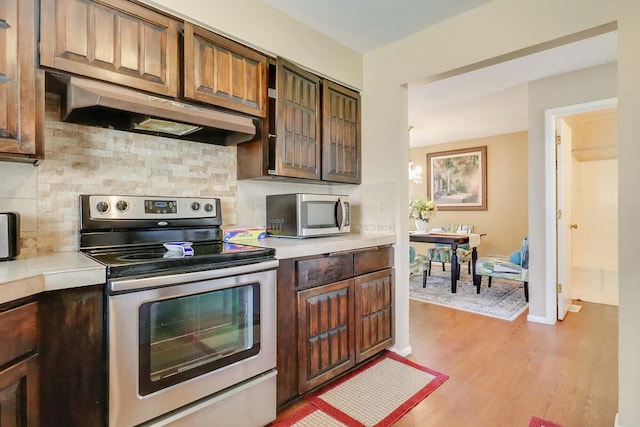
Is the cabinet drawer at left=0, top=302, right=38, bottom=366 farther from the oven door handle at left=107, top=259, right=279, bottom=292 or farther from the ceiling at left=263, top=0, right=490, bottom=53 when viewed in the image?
the ceiling at left=263, top=0, right=490, bottom=53

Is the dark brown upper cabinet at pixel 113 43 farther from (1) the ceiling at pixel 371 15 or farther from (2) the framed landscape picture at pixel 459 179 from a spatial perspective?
(2) the framed landscape picture at pixel 459 179

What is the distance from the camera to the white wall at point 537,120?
1552mm

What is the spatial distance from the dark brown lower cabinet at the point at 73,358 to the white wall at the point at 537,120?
6.29 feet

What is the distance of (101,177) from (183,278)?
0.82 meters

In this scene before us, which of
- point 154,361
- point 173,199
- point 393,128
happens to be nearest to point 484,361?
A: point 393,128

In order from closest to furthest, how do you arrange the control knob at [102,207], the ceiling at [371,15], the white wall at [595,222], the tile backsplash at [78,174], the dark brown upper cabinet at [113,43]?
1. the dark brown upper cabinet at [113,43]
2. the tile backsplash at [78,174]
3. the control knob at [102,207]
4. the ceiling at [371,15]
5. the white wall at [595,222]

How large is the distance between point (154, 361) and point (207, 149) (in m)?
1.29

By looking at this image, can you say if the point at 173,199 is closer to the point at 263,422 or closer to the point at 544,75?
the point at 263,422

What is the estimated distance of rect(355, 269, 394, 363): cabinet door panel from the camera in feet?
7.24

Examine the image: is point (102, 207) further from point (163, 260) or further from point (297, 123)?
point (297, 123)

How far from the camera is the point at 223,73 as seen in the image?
1.84 meters

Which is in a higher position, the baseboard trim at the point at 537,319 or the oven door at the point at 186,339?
the oven door at the point at 186,339

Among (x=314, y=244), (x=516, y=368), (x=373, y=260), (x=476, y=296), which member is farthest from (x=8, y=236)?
(x=476, y=296)

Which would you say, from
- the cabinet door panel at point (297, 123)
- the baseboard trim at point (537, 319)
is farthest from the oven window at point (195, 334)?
the baseboard trim at point (537, 319)
